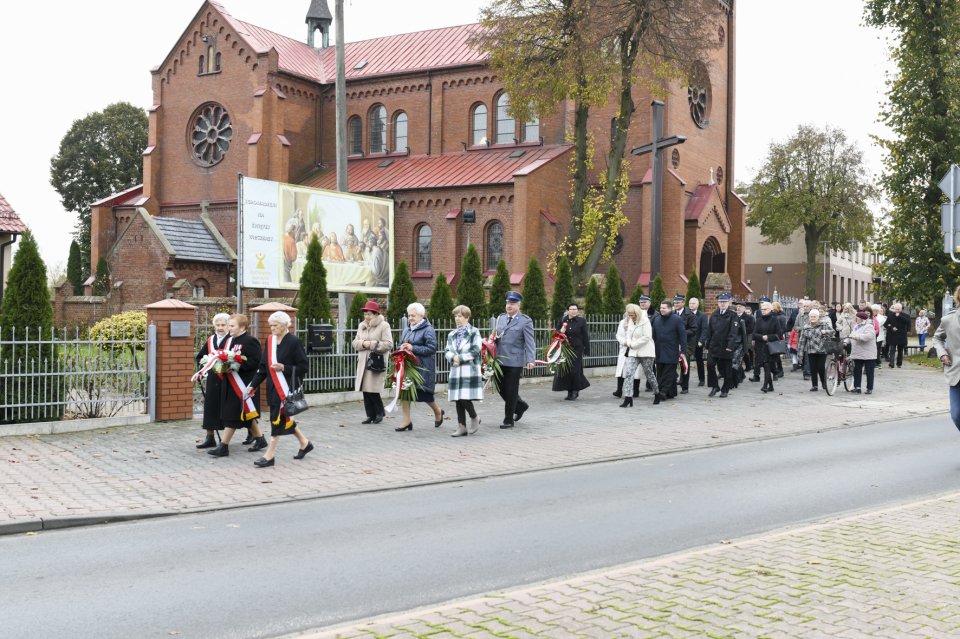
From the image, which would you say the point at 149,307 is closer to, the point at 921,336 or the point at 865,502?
the point at 865,502

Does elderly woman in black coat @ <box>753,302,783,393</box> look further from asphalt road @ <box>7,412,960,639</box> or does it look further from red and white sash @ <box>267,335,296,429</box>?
red and white sash @ <box>267,335,296,429</box>

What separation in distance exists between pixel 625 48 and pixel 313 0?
106ft

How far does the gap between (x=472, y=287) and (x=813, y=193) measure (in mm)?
42746

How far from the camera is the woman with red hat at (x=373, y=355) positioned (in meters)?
12.7

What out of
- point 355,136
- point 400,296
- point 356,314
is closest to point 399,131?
point 355,136

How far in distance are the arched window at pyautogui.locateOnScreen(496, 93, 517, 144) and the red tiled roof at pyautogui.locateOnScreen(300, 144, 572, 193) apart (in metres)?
0.78

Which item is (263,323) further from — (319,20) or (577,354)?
(319,20)

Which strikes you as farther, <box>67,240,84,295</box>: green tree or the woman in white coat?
<box>67,240,84,295</box>: green tree

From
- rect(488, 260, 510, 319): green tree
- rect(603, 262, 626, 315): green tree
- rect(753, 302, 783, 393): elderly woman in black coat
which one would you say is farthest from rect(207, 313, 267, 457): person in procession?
rect(603, 262, 626, 315): green tree

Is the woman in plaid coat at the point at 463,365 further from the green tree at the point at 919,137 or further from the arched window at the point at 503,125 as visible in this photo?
the arched window at the point at 503,125

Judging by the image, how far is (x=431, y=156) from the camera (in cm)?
4166

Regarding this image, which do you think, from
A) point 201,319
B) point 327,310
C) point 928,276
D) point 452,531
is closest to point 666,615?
point 452,531

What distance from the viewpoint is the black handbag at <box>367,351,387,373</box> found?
12750 mm

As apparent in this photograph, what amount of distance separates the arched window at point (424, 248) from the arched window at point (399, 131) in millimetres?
5668
